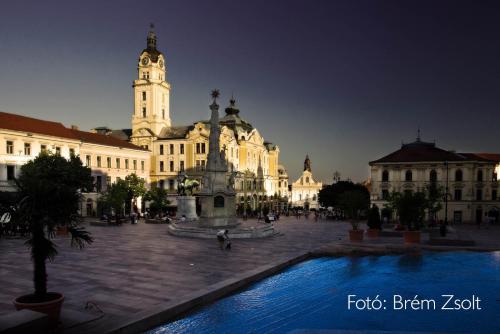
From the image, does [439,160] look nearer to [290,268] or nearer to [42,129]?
[290,268]

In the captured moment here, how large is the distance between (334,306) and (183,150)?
70.1 m

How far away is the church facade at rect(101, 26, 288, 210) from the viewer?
261 ft

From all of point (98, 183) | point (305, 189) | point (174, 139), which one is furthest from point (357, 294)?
point (305, 189)

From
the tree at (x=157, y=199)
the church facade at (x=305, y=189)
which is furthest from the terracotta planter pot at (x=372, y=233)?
the church facade at (x=305, y=189)

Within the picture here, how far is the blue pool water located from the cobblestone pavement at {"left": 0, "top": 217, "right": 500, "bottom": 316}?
5.70 feet

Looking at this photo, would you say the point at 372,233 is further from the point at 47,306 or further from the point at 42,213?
the point at 42,213

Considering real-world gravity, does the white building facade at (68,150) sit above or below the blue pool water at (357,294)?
above

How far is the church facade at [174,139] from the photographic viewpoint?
7964cm

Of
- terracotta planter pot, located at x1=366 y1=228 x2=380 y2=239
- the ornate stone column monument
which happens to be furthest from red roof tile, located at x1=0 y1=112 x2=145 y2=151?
terracotta planter pot, located at x1=366 y1=228 x2=380 y2=239

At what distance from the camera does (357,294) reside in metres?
14.1

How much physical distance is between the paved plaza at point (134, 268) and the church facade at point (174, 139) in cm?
5201

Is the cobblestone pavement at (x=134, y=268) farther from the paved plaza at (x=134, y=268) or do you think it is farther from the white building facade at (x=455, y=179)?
the white building facade at (x=455, y=179)

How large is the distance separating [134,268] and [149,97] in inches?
2828

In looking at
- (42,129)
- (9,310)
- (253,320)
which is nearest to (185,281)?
(253,320)
